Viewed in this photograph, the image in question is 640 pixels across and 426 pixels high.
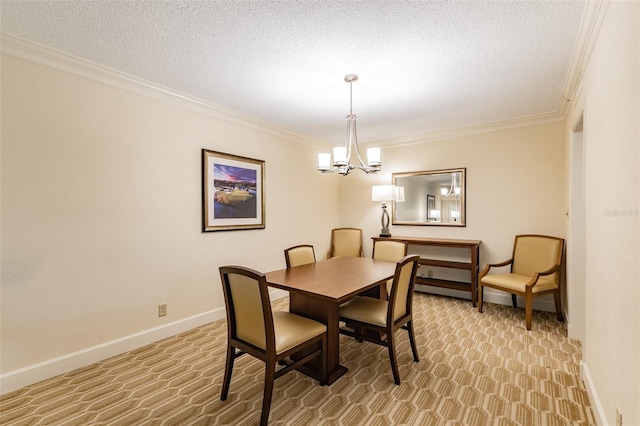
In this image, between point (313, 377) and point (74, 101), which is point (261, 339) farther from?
point (74, 101)

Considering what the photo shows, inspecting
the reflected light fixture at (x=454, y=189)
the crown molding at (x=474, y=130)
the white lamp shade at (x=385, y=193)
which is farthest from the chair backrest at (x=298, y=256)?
the crown molding at (x=474, y=130)

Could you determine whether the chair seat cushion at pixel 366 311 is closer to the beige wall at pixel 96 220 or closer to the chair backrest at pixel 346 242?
the beige wall at pixel 96 220

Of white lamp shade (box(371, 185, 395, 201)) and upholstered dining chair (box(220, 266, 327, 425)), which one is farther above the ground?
white lamp shade (box(371, 185, 395, 201))

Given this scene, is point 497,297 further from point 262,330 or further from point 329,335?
point 262,330

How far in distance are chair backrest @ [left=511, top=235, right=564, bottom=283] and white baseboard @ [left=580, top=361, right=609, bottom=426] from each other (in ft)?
4.88

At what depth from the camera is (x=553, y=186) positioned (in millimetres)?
3793

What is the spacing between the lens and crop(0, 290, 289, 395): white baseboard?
2.18m

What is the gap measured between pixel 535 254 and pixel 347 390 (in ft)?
9.95

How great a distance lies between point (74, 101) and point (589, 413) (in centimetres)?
433

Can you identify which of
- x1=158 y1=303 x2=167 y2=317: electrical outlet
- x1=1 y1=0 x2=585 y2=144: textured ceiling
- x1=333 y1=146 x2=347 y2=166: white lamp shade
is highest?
x1=1 y1=0 x2=585 y2=144: textured ceiling

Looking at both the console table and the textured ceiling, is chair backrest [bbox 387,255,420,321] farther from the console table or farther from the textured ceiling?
the console table

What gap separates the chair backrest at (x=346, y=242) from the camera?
519 cm

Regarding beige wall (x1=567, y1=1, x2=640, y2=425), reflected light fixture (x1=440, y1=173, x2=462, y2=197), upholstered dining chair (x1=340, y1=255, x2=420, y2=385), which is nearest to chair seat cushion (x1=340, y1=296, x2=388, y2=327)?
upholstered dining chair (x1=340, y1=255, x2=420, y2=385)

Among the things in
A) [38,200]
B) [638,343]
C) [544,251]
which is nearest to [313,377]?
[638,343]
